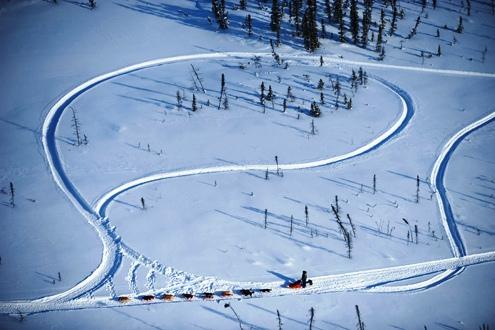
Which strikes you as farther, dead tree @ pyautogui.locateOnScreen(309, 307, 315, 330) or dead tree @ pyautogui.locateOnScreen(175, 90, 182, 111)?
dead tree @ pyautogui.locateOnScreen(175, 90, 182, 111)

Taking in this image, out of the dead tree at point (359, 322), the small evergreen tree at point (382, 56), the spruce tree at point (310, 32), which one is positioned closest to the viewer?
the dead tree at point (359, 322)

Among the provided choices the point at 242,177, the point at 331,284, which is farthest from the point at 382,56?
the point at 331,284

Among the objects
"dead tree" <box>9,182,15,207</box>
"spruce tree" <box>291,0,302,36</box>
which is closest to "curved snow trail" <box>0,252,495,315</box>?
"dead tree" <box>9,182,15,207</box>

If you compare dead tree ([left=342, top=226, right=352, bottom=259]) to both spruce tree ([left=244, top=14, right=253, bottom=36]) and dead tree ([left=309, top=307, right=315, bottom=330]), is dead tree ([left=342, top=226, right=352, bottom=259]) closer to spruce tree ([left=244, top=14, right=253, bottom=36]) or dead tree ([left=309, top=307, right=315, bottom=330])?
dead tree ([left=309, top=307, right=315, bottom=330])

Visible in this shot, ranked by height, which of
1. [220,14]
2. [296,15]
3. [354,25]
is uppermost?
[296,15]

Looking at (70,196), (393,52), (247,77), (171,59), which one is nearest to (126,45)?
(171,59)

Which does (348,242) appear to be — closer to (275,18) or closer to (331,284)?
(331,284)

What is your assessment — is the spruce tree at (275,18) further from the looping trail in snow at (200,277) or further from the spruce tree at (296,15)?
the looping trail in snow at (200,277)

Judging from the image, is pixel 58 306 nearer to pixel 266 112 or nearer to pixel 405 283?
pixel 405 283

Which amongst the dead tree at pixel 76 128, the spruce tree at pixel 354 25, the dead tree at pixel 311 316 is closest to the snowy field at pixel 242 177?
the dead tree at pixel 76 128
